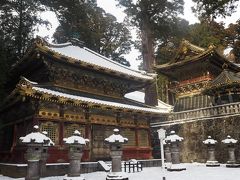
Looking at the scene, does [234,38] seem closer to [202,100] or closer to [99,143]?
[202,100]

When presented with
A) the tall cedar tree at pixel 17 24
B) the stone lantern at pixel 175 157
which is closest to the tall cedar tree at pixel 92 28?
the tall cedar tree at pixel 17 24

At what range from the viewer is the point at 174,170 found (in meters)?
14.8

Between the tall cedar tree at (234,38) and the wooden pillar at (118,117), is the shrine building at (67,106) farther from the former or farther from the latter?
the tall cedar tree at (234,38)

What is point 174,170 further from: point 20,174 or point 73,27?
point 73,27

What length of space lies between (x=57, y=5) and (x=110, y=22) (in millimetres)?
10903

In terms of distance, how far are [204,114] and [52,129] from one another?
11.9m

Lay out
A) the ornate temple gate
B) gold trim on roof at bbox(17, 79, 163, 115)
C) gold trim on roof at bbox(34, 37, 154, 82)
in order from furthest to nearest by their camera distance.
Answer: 1. the ornate temple gate
2. gold trim on roof at bbox(34, 37, 154, 82)
3. gold trim on roof at bbox(17, 79, 163, 115)

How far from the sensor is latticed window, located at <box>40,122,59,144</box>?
15.3m

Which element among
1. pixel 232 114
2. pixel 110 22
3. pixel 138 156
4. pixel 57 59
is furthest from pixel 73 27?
pixel 232 114

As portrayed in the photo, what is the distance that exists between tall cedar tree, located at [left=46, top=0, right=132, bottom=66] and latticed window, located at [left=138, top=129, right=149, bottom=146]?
1468cm

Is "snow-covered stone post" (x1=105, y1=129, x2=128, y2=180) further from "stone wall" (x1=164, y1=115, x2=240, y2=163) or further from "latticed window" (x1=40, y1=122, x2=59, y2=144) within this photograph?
"stone wall" (x1=164, y1=115, x2=240, y2=163)

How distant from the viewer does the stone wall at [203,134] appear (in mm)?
18469

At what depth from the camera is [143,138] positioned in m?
21.2

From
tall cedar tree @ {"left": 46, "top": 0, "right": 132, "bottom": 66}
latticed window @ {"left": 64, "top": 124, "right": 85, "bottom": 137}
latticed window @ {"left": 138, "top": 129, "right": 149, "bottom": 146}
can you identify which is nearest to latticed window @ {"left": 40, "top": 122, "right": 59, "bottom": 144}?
latticed window @ {"left": 64, "top": 124, "right": 85, "bottom": 137}
